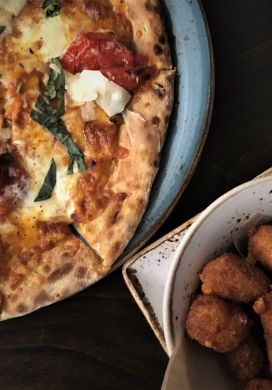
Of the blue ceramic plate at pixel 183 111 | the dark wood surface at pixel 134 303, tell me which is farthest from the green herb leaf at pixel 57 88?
the dark wood surface at pixel 134 303

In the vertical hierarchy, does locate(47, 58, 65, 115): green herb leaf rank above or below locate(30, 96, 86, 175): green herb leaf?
above

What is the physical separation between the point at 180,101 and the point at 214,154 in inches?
7.6

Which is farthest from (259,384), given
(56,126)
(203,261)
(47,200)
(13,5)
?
(13,5)

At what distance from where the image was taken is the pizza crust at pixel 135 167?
170 cm

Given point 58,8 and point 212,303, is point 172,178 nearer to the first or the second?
point 212,303

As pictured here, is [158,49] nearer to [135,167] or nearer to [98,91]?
[98,91]

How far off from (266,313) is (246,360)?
12 cm


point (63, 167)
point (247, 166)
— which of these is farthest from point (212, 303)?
point (63, 167)

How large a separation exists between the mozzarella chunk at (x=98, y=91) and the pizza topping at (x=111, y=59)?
0.02 meters

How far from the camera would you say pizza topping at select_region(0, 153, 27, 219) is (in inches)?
72.1

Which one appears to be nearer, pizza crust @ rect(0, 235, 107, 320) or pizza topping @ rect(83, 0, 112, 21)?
pizza crust @ rect(0, 235, 107, 320)

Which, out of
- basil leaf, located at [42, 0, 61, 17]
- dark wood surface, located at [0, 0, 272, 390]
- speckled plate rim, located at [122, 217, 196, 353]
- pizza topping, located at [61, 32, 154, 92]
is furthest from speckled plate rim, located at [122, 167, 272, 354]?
basil leaf, located at [42, 0, 61, 17]

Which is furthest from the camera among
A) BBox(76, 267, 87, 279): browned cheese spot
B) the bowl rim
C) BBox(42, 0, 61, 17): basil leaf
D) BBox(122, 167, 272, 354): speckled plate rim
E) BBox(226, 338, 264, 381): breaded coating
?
BBox(42, 0, 61, 17): basil leaf

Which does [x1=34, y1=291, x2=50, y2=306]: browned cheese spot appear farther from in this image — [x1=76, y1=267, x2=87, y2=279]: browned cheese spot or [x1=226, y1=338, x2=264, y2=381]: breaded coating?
[x1=226, y1=338, x2=264, y2=381]: breaded coating
